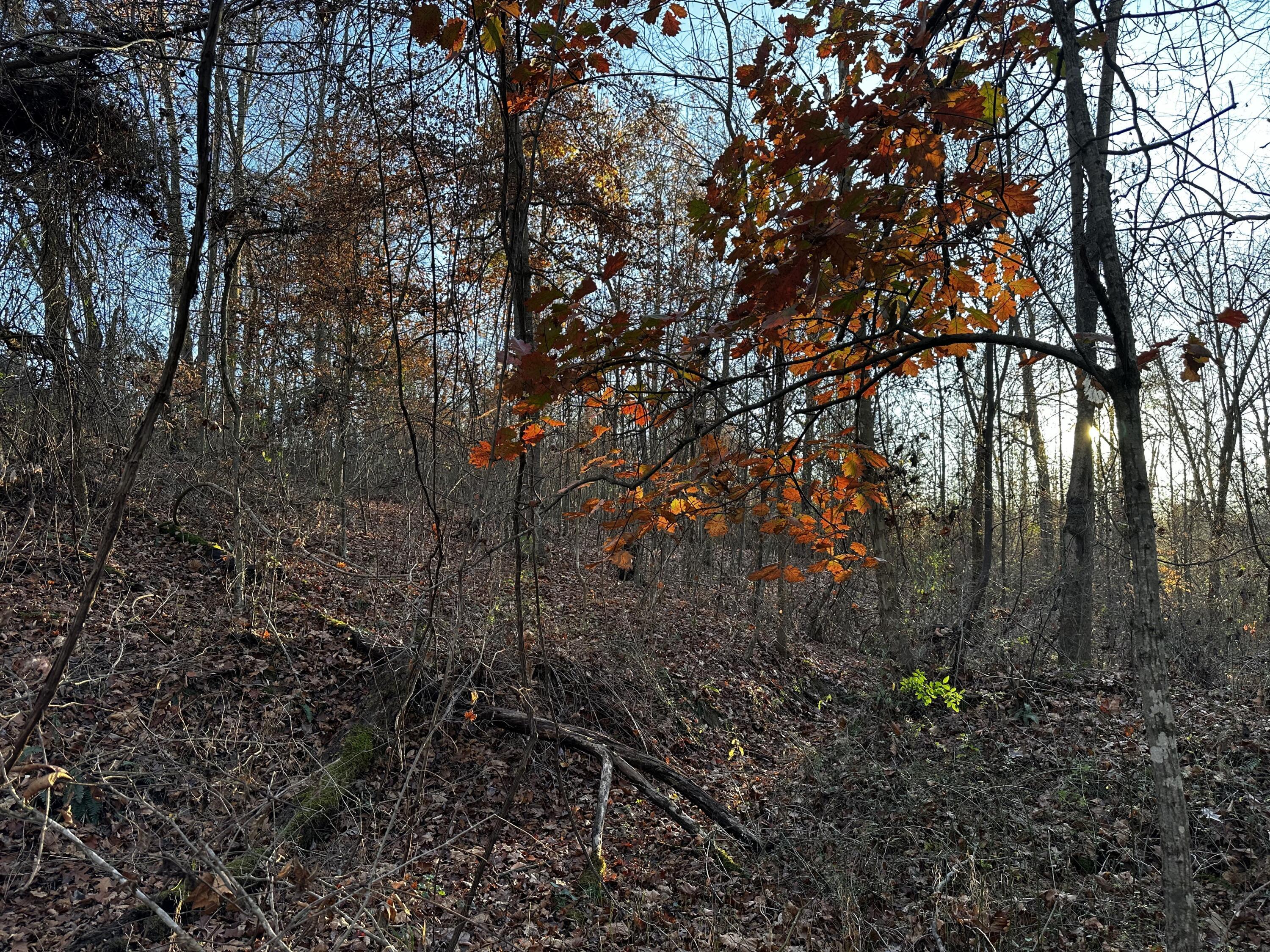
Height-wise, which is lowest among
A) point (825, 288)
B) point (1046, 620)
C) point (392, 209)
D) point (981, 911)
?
point (981, 911)

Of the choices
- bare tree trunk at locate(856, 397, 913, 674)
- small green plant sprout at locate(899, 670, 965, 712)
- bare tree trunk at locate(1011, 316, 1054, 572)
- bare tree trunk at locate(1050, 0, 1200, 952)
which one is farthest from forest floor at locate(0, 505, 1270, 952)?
bare tree trunk at locate(1011, 316, 1054, 572)

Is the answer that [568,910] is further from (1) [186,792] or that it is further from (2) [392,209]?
(2) [392,209]

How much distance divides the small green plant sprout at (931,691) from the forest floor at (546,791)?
175 mm

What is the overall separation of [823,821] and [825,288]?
4.60m

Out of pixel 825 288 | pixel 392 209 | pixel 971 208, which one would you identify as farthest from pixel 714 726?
pixel 392 209

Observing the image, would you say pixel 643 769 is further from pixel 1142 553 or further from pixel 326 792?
pixel 1142 553

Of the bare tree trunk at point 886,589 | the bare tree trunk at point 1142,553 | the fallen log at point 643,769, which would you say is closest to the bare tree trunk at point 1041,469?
the bare tree trunk at point 886,589

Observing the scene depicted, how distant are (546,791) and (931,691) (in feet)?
11.6

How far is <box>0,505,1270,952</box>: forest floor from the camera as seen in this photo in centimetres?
368

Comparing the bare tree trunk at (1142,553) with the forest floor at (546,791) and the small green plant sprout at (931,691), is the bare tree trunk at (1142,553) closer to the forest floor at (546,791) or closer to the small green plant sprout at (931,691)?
the forest floor at (546,791)

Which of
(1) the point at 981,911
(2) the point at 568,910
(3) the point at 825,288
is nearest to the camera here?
(3) the point at 825,288

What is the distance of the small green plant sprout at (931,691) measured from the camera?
252 inches

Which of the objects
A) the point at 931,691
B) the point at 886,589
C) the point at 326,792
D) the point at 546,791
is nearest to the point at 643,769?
the point at 546,791

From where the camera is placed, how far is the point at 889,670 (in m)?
7.45
